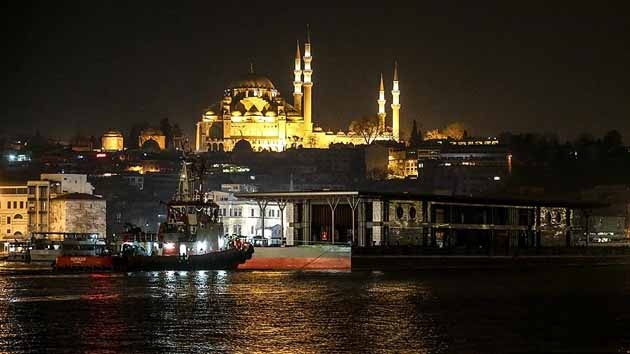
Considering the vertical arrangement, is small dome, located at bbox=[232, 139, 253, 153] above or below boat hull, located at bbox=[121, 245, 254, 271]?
above

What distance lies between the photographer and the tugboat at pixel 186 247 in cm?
6594

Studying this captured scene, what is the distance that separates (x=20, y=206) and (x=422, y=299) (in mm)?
63718

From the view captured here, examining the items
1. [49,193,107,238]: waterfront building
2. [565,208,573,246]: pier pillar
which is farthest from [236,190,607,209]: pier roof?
[49,193,107,238]: waterfront building

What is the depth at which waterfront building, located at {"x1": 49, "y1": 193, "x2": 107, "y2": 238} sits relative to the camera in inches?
4021

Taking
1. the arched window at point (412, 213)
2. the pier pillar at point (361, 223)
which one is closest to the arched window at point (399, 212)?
the arched window at point (412, 213)

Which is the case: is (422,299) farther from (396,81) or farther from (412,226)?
(396,81)

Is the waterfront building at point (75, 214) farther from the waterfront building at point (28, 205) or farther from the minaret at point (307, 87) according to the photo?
the minaret at point (307, 87)

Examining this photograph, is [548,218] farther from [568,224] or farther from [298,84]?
[298,84]

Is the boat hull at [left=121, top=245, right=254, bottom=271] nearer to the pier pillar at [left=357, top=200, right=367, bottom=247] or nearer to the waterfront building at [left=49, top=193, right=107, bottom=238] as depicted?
→ the pier pillar at [left=357, top=200, right=367, bottom=247]

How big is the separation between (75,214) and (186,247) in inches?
1519

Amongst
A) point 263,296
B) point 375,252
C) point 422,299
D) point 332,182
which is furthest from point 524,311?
point 332,182

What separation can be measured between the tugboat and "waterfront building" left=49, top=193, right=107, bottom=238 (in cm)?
3316

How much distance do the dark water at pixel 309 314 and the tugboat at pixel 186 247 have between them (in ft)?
13.9

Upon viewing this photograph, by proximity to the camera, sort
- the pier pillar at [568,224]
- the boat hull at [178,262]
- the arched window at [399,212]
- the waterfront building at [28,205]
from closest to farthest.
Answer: the boat hull at [178,262] → the arched window at [399,212] → the pier pillar at [568,224] → the waterfront building at [28,205]
